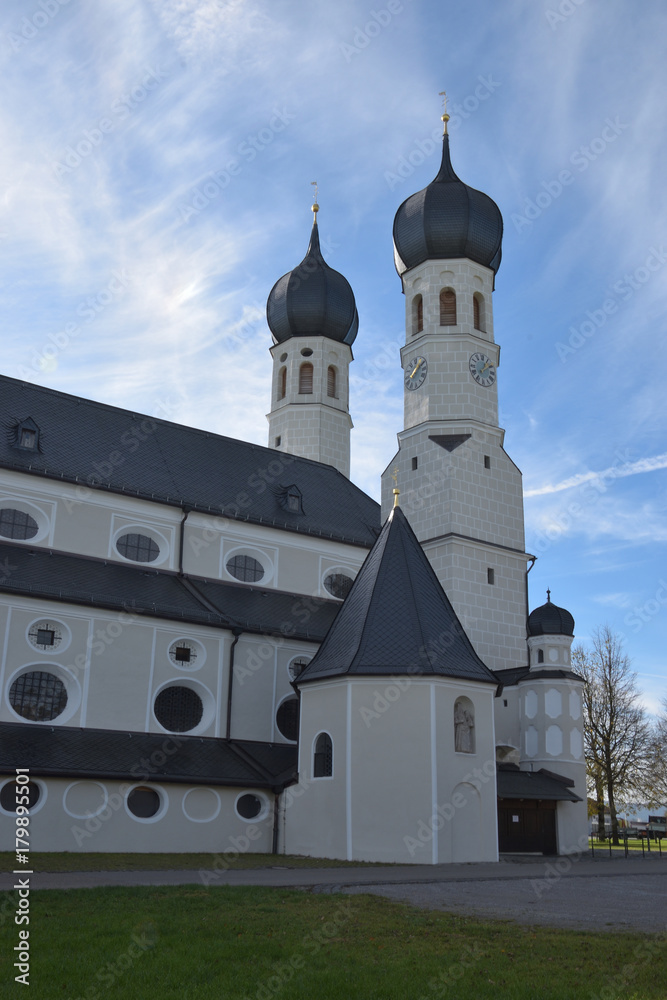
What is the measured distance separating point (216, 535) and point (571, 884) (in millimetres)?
15160

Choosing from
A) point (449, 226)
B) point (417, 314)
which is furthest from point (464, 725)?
point (449, 226)

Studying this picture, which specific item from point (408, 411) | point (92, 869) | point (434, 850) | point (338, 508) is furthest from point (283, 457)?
point (92, 869)

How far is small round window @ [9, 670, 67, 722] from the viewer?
2070cm

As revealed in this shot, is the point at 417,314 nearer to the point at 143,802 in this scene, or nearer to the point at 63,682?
the point at 63,682

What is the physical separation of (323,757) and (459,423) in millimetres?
15808

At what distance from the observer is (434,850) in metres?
19.2

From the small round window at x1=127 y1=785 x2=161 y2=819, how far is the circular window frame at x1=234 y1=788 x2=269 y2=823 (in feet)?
6.15

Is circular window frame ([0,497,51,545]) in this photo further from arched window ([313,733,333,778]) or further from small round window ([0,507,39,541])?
arched window ([313,733,333,778])

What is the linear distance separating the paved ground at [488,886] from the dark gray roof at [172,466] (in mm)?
12390

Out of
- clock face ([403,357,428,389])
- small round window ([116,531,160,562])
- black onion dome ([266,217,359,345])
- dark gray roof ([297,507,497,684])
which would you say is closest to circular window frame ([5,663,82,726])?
small round window ([116,531,160,562])

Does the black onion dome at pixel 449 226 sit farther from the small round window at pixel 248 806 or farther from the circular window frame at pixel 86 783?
the circular window frame at pixel 86 783

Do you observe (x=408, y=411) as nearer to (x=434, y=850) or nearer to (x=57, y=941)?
(x=434, y=850)

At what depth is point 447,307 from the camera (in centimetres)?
3531

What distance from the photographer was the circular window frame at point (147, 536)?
82.1ft
